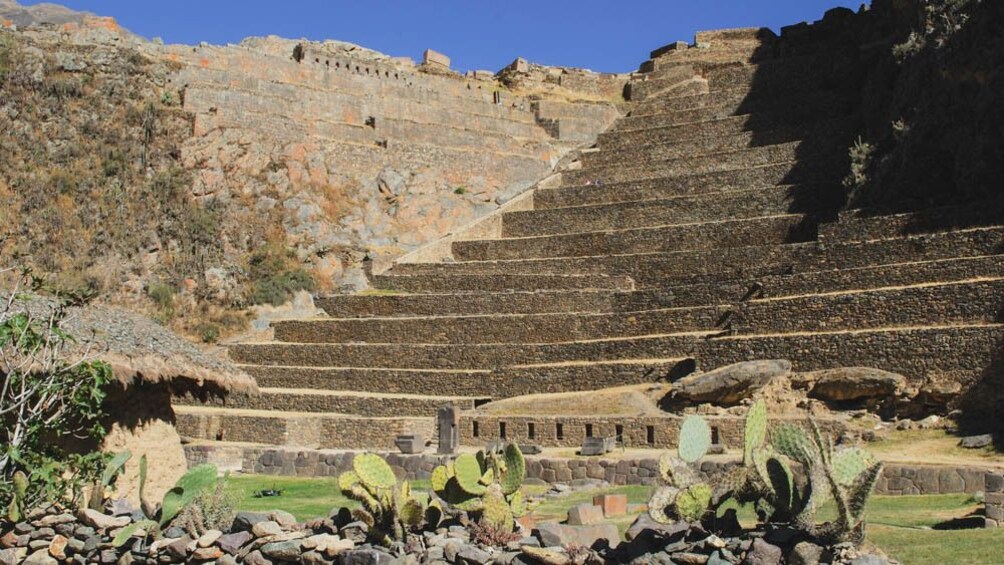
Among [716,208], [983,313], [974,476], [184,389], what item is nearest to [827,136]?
[716,208]

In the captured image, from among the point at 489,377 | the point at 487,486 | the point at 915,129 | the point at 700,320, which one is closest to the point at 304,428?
the point at 489,377

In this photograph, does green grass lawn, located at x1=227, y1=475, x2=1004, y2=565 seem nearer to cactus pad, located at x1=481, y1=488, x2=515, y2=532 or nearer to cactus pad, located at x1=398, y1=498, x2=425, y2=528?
cactus pad, located at x1=481, y1=488, x2=515, y2=532

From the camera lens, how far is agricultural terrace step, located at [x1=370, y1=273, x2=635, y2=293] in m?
31.5

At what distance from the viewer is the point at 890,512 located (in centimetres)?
1388

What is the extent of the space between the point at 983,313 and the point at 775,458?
14029 millimetres

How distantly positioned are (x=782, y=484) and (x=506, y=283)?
23.6m

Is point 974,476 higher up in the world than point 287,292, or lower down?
lower down

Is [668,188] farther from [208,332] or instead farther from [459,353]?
[208,332]

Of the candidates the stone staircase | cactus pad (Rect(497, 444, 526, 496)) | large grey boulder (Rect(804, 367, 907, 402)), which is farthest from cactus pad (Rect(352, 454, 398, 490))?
large grey boulder (Rect(804, 367, 907, 402))

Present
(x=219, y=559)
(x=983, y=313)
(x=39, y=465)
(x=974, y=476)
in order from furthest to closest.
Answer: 1. (x=983, y=313)
2. (x=974, y=476)
3. (x=39, y=465)
4. (x=219, y=559)

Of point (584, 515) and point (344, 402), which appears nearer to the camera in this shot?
point (584, 515)

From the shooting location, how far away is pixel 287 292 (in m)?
36.6

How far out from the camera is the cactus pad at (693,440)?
34.2 feet

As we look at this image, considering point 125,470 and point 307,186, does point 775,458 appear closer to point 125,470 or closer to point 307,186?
point 125,470
